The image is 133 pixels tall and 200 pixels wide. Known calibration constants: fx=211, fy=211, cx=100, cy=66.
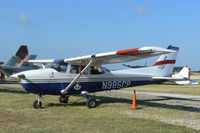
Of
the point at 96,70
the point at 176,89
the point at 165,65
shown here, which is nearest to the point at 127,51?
the point at 96,70

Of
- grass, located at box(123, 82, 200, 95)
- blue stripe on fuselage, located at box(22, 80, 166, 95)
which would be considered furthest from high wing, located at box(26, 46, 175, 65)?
grass, located at box(123, 82, 200, 95)

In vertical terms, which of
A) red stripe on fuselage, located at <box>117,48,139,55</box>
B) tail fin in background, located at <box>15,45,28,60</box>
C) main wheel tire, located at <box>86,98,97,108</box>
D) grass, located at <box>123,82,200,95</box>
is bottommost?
grass, located at <box>123,82,200,95</box>

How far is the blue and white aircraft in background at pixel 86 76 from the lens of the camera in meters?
8.88

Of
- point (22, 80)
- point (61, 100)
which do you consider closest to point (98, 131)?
point (22, 80)

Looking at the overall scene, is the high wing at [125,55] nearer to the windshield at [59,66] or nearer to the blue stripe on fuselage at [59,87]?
the windshield at [59,66]

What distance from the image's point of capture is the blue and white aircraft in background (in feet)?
29.1

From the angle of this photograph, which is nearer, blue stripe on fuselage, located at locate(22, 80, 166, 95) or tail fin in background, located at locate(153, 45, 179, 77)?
blue stripe on fuselage, located at locate(22, 80, 166, 95)

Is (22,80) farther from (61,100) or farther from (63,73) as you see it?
(61,100)

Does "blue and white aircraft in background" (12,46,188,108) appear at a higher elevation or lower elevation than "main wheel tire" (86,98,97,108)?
higher

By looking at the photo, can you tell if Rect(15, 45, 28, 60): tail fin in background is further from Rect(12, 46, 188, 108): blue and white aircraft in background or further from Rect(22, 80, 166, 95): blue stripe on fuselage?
Rect(22, 80, 166, 95): blue stripe on fuselage

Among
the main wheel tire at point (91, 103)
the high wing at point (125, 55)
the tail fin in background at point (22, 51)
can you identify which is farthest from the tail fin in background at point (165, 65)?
the tail fin in background at point (22, 51)

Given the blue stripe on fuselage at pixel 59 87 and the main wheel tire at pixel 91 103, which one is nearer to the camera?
the blue stripe on fuselage at pixel 59 87

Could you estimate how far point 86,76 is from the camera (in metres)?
10.4

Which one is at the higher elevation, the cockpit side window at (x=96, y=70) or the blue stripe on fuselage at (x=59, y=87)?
the cockpit side window at (x=96, y=70)
